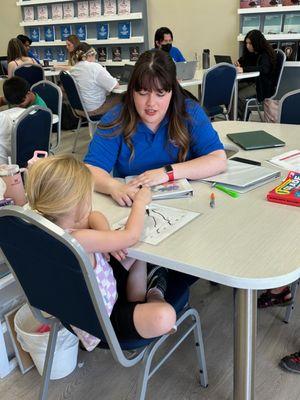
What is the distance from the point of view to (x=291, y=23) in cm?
534

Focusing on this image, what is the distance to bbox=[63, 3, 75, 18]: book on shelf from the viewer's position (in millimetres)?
7004

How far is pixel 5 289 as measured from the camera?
5.63 ft

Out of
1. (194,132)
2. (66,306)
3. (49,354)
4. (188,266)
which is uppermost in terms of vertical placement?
(194,132)

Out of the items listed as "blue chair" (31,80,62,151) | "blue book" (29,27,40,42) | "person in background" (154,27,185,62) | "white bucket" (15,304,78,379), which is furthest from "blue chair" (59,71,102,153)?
"blue book" (29,27,40,42)

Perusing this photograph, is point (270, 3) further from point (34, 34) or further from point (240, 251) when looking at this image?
point (240, 251)

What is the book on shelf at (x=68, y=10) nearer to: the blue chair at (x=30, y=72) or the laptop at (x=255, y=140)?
the blue chair at (x=30, y=72)

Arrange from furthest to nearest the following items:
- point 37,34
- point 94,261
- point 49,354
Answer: point 37,34, point 49,354, point 94,261

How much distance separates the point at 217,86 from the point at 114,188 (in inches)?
109

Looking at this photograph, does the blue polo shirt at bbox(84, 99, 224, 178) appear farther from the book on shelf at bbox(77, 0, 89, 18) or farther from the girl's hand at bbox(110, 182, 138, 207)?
the book on shelf at bbox(77, 0, 89, 18)

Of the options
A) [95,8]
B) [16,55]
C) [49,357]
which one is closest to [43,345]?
[49,357]

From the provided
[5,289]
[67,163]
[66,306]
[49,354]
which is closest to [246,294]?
[66,306]

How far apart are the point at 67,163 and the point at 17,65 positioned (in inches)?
201

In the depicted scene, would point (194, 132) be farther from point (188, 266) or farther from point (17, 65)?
point (17, 65)

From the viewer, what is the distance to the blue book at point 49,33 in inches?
294
